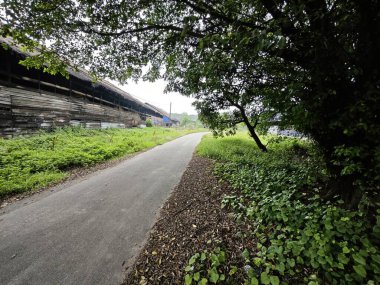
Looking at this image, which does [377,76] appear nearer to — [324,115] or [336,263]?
[324,115]

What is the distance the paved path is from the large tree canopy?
12.1 ft

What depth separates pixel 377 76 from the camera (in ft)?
8.21

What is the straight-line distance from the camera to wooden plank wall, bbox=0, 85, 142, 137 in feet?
32.3

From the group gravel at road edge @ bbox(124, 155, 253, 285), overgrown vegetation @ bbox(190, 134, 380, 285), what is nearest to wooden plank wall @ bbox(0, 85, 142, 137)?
gravel at road edge @ bbox(124, 155, 253, 285)

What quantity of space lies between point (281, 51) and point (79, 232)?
16.1ft

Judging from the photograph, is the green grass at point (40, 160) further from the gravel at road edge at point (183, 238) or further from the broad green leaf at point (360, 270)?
the broad green leaf at point (360, 270)

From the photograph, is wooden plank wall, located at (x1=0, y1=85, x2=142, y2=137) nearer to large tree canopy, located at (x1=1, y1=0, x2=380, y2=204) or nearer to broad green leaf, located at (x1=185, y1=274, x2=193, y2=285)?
large tree canopy, located at (x1=1, y1=0, x2=380, y2=204)

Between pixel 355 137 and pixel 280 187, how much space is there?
169cm

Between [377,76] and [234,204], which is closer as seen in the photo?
[377,76]

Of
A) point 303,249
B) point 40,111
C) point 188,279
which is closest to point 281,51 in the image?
point 303,249

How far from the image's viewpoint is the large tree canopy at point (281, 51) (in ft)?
8.13

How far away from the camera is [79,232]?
3453 mm

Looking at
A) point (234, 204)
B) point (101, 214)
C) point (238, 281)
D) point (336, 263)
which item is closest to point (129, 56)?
point (101, 214)

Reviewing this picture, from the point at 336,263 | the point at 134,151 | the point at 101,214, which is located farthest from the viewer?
the point at 134,151
